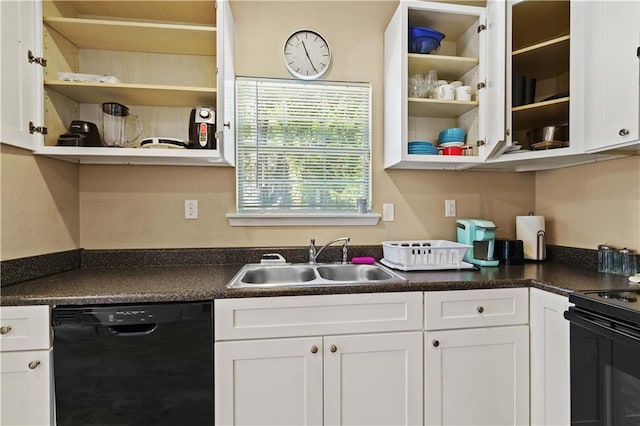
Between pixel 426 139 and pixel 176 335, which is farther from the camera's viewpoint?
pixel 426 139

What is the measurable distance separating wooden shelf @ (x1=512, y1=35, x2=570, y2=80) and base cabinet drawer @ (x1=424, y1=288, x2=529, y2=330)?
4.25ft

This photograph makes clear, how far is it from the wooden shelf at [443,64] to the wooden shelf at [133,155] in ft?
4.31

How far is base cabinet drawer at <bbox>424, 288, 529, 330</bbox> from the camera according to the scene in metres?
1.45

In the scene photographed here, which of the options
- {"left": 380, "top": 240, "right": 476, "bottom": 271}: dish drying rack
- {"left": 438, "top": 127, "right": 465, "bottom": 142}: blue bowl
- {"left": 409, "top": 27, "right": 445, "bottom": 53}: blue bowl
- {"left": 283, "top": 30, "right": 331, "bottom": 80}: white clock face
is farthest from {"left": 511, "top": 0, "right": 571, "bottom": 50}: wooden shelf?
{"left": 380, "top": 240, "right": 476, "bottom": 271}: dish drying rack

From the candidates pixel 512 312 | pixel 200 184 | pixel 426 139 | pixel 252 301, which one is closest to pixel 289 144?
pixel 200 184

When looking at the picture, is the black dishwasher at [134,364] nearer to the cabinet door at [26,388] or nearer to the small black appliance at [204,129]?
the cabinet door at [26,388]

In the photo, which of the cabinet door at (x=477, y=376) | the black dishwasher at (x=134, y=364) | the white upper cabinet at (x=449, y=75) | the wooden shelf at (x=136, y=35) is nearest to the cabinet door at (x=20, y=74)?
the wooden shelf at (x=136, y=35)

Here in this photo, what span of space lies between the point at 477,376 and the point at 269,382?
3.19ft

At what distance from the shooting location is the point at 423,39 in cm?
187

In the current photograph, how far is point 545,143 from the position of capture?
167cm

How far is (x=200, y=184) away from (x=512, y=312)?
185 cm

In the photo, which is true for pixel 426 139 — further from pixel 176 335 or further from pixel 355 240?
pixel 176 335

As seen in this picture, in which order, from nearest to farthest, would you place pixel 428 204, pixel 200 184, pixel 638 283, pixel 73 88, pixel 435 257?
pixel 638 283 < pixel 73 88 < pixel 435 257 < pixel 200 184 < pixel 428 204

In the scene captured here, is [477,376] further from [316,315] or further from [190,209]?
[190,209]
